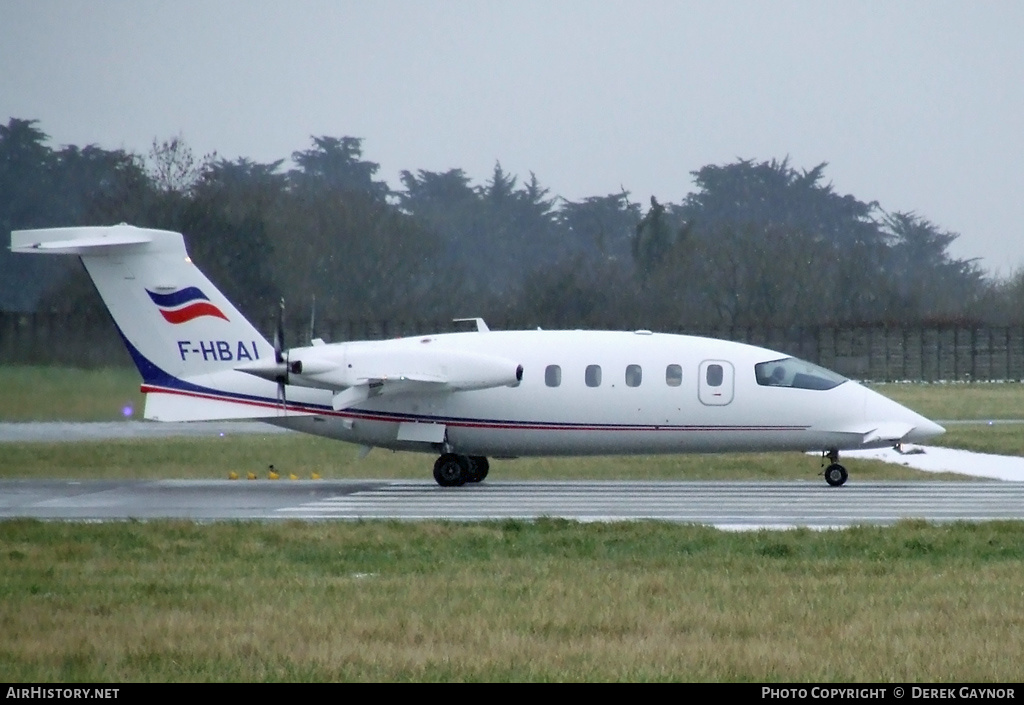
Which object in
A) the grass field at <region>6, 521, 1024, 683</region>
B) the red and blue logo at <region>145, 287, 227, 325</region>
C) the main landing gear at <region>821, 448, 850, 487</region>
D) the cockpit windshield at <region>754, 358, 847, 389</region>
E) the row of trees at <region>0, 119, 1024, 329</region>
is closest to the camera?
the grass field at <region>6, 521, 1024, 683</region>

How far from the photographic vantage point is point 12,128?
5081 centimetres

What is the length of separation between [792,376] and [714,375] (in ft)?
4.47

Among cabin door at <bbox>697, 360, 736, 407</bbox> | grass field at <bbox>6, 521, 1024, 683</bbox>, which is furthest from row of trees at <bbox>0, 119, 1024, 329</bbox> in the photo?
grass field at <bbox>6, 521, 1024, 683</bbox>

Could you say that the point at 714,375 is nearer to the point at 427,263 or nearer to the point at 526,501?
the point at 526,501

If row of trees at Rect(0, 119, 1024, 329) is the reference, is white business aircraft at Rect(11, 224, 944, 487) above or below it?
below

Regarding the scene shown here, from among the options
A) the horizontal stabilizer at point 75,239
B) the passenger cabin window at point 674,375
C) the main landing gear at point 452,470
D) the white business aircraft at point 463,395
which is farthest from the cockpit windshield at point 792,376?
the horizontal stabilizer at point 75,239

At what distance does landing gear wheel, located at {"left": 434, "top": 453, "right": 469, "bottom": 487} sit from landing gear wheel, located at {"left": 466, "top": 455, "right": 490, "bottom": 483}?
32 centimetres

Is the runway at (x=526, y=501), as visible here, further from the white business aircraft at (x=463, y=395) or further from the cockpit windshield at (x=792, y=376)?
the cockpit windshield at (x=792, y=376)

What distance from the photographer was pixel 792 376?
25516 millimetres

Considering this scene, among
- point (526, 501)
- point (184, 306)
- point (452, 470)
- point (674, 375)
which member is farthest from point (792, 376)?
point (184, 306)

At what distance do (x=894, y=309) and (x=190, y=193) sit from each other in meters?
31.9

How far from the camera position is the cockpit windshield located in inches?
1000

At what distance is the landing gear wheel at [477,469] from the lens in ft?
85.0

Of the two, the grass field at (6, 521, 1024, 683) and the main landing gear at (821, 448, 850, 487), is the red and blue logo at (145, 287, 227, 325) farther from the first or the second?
the main landing gear at (821, 448, 850, 487)
